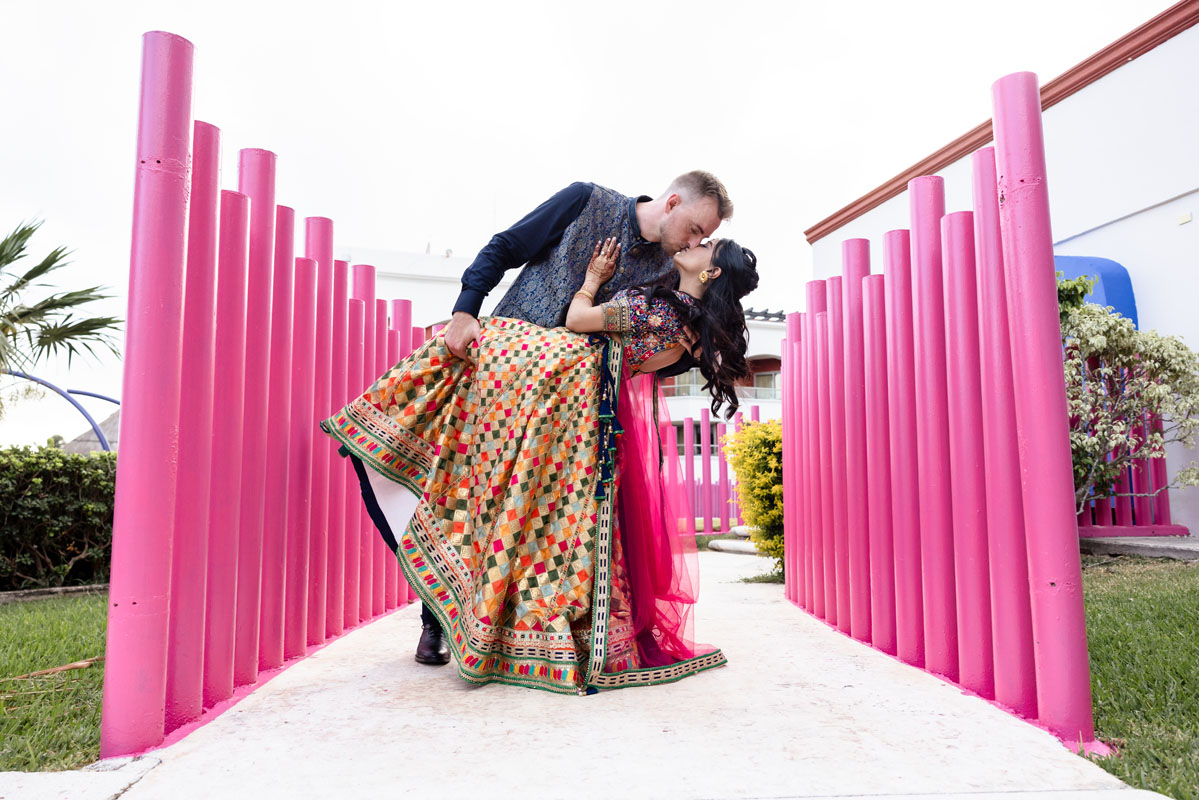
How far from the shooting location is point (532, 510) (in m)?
2.50

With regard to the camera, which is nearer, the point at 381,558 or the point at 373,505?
the point at 373,505

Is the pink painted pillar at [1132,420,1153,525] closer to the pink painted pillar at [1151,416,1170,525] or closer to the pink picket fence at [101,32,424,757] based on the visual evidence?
the pink painted pillar at [1151,416,1170,525]

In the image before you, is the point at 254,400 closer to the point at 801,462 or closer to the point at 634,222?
the point at 634,222

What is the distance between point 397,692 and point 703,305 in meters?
1.53

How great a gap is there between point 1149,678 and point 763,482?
3.06m

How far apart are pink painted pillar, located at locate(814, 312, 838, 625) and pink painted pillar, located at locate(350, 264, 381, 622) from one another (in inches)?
83.5

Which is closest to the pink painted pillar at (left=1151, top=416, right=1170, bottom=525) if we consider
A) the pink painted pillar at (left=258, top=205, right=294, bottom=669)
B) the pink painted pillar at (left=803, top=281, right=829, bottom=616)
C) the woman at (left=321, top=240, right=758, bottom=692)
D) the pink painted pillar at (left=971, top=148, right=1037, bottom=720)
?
the pink painted pillar at (left=803, top=281, right=829, bottom=616)

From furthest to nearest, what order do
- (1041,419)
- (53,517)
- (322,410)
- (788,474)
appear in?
(53,517)
(788,474)
(322,410)
(1041,419)

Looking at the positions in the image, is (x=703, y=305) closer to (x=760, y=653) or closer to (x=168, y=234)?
(x=760, y=653)

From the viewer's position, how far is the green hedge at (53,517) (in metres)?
5.48

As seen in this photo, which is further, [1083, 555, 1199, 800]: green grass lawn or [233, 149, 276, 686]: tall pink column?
[233, 149, 276, 686]: tall pink column

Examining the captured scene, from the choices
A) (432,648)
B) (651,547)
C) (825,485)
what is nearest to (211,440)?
(432,648)

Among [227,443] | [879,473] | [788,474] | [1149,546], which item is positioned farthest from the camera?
[1149,546]

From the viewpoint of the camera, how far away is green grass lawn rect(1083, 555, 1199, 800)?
161cm
